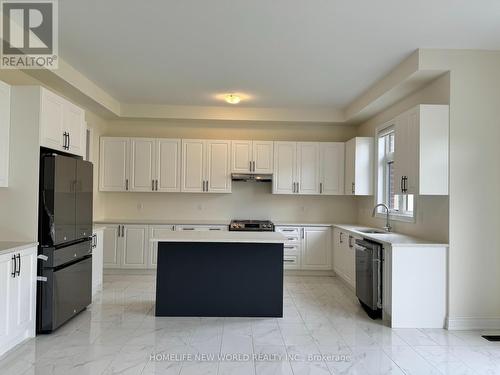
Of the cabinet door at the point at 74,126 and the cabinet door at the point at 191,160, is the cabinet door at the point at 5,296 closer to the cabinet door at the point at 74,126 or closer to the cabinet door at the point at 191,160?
the cabinet door at the point at 74,126

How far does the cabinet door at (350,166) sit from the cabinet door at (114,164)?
12.0 feet

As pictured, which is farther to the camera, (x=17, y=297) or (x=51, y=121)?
(x=51, y=121)

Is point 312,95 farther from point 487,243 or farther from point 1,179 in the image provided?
point 1,179

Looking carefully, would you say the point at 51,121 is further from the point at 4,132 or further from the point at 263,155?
the point at 263,155

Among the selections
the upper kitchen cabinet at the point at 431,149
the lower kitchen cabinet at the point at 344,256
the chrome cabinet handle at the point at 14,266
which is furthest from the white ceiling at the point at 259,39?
the lower kitchen cabinet at the point at 344,256

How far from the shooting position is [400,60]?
399 centimetres

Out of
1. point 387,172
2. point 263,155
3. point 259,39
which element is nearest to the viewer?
point 259,39

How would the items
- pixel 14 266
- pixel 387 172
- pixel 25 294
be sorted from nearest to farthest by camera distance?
pixel 14 266 < pixel 25 294 < pixel 387 172

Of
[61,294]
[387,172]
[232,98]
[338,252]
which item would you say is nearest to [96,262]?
[61,294]

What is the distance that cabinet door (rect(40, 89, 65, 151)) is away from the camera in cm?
338

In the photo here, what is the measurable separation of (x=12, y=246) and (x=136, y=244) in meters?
2.96

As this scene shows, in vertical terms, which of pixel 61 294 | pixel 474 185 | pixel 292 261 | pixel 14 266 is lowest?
pixel 292 261

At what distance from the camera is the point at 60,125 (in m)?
3.69

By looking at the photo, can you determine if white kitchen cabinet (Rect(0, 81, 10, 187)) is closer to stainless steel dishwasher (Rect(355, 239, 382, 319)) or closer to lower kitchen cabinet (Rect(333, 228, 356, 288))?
stainless steel dishwasher (Rect(355, 239, 382, 319))
